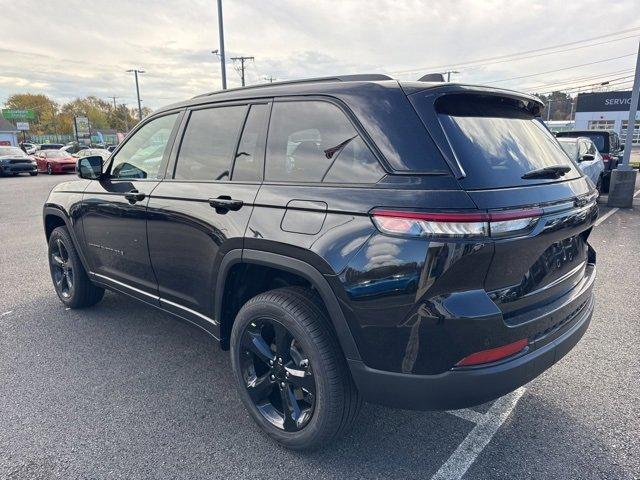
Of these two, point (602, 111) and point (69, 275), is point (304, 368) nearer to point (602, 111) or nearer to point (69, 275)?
point (69, 275)

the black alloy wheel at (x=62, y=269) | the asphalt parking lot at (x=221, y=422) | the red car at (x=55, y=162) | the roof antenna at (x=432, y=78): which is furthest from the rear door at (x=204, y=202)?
the red car at (x=55, y=162)

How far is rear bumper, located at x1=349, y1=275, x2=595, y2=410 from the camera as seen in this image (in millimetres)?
1915

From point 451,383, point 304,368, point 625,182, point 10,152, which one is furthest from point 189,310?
point 10,152

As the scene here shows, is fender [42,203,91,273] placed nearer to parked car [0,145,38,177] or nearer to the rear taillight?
the rear taillight

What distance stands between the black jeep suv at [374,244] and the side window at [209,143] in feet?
0.04

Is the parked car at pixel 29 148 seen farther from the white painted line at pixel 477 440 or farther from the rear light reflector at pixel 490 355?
the rear light reflector at pixel 490 355

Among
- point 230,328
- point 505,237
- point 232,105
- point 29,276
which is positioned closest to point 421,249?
point 505,237

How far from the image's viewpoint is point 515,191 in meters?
2.00

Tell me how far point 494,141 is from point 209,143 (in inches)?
68.9

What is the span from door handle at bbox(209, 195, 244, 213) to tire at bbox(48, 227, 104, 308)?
227cm

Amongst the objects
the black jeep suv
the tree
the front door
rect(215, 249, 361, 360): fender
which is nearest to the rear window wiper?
the black jeep suv

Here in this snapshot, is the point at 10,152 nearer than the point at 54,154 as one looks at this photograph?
Yes

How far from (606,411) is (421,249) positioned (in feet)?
6.10

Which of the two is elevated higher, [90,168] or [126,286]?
[90,168]
